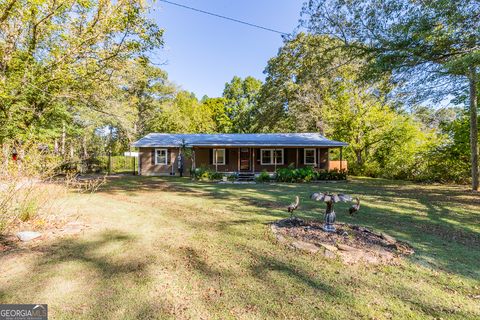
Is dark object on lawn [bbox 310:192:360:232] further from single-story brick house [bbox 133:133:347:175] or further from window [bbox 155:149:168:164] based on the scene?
window [bbox 155:149:168:164]

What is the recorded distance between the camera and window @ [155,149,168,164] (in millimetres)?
20219

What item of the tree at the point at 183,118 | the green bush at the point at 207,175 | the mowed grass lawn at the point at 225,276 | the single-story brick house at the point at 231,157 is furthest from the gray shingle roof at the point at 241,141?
the mowed grass lawn at the point at 225,276

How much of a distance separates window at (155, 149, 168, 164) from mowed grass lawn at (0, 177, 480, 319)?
1485cm

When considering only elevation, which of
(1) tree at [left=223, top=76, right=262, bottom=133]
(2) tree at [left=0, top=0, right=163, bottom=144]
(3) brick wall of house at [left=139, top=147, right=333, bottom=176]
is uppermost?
(1) tree at [left=223, top=76, right=262, bottom=133]

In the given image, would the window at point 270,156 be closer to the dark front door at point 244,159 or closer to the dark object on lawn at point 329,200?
the dark front door at point 244,159

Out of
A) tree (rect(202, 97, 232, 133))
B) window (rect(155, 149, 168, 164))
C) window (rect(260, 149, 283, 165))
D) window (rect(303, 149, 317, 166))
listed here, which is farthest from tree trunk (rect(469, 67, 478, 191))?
tree (rect(202, 97, 232, 133))

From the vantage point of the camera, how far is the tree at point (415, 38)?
24.0ft

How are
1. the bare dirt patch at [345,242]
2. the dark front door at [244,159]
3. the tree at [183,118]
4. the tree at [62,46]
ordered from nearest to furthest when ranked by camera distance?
1. the bare dirt patch at [345,242]
2. the tree at [62,46]
3. the dark front door at [244,159]
4. the tree at [183,118]

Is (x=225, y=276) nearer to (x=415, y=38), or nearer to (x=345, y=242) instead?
(x=345, y=242)

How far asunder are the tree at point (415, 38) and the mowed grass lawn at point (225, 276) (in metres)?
5.65

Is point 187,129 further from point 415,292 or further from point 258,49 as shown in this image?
point 415,292

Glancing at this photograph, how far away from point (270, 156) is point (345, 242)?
15.4 m

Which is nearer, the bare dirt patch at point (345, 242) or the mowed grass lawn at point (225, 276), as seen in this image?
the mowed grass lawn at point (225, 276)

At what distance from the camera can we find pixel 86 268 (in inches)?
138
